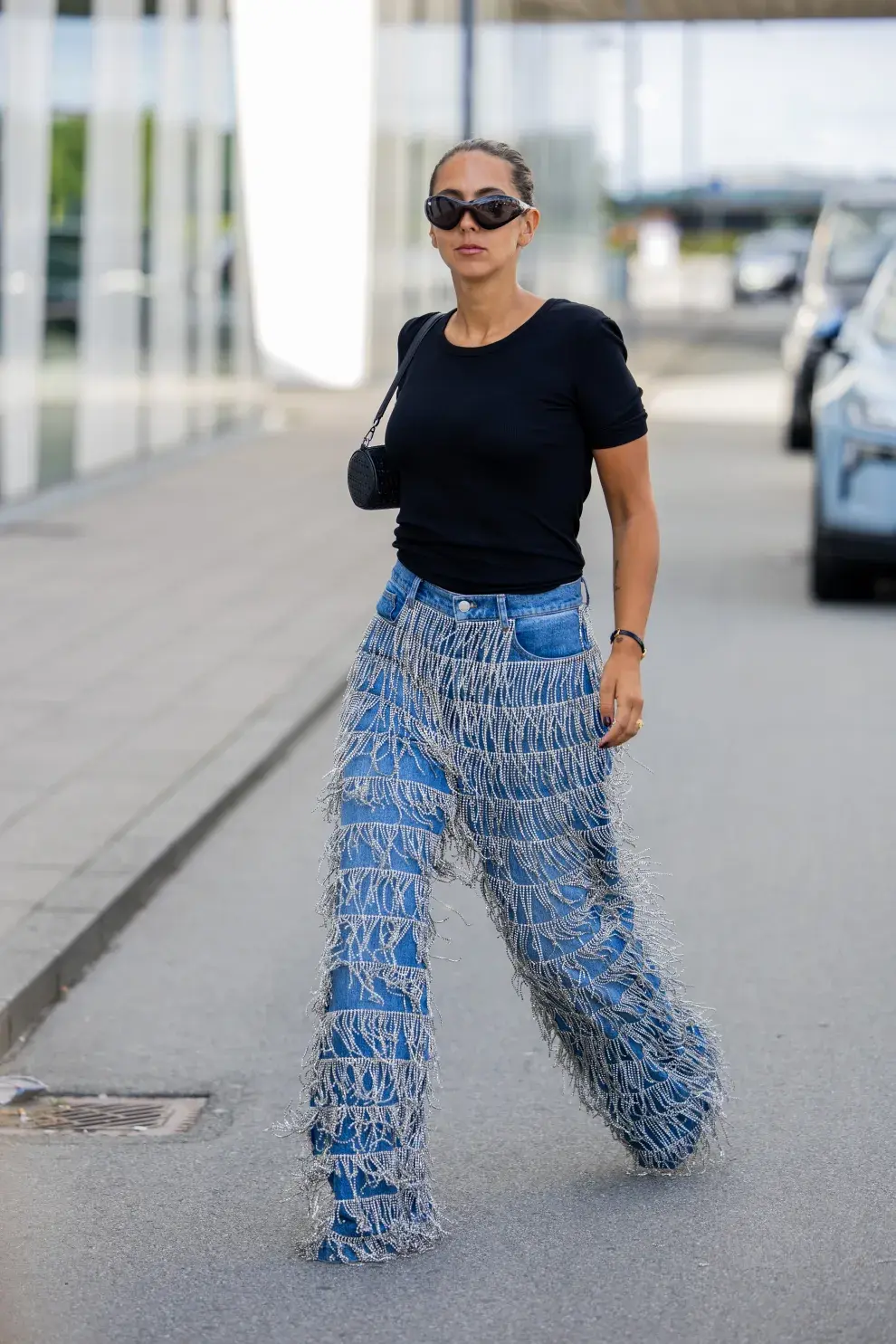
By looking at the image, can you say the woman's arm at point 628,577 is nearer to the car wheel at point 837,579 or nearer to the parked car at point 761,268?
the car wheel at point 837,579

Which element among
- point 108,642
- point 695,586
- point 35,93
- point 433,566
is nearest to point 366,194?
point 35,93

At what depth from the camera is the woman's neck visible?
379 centimetres

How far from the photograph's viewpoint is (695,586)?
12.3 meters

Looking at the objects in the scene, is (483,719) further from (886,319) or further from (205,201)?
(205,201)

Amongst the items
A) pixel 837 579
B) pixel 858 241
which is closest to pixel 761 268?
pixel 858 241

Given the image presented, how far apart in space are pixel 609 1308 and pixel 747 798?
13.1ft

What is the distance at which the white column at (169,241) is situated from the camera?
18375mm

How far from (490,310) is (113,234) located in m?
13.8

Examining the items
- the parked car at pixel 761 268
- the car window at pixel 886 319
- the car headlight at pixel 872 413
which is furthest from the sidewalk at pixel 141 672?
the parked car at pixel 761 268

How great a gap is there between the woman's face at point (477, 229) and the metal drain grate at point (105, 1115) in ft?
6.09

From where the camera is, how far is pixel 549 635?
3.86 m

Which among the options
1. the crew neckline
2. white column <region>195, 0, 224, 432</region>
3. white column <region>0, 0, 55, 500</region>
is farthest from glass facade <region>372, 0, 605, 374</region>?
the crew neckline

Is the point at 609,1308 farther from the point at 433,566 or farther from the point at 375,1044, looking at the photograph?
the point at 433,566

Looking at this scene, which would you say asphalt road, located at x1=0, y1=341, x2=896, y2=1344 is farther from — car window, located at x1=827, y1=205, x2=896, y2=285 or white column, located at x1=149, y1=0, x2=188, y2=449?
car window, located at x1=827, y1=205, x2=896, y2=285
